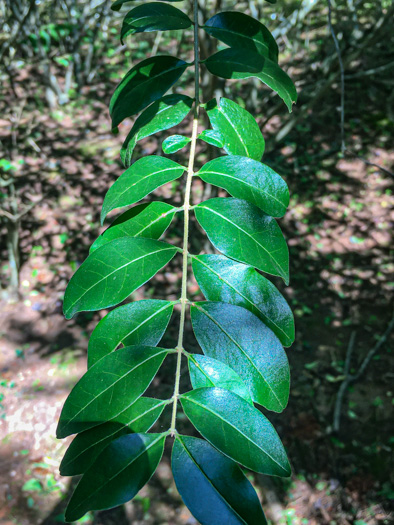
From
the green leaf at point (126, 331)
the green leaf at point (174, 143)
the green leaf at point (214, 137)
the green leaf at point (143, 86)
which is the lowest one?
the green leaf at point (126, 331)

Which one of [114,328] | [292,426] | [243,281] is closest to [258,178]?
[243,281]

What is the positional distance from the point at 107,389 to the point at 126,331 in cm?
8

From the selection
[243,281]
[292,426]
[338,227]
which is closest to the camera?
[243,281]

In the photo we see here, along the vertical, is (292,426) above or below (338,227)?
below

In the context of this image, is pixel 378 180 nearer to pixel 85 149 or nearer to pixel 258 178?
pixel 85 149

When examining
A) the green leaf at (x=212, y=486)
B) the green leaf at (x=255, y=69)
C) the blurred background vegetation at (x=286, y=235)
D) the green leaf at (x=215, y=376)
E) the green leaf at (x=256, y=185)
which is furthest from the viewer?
the blurred background vegetation at (x=286, y=235)

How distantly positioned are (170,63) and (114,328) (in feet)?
1.80

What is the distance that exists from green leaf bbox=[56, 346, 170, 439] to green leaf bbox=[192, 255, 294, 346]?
0.13 meters

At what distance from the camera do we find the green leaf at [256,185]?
70 centimetres

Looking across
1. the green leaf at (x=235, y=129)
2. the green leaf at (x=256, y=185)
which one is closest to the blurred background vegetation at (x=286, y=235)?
the green leaf at (x=235, y=129)

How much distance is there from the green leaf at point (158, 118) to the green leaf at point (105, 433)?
0.48 meters

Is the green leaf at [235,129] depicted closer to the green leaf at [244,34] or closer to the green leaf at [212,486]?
the green leaf at [244,34]

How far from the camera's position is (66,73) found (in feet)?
21.7

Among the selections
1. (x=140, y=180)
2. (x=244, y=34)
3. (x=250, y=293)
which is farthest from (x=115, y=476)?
(x=244, y=34)
